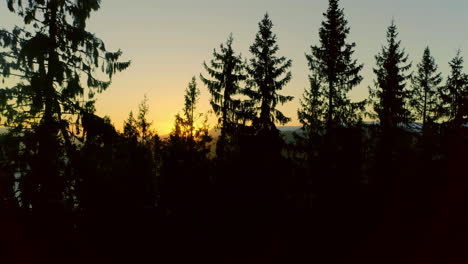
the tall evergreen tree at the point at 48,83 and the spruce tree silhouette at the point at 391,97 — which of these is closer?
the tall evergreen tree at the point at 48,83

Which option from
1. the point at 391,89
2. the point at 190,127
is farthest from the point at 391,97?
the point at 190,127

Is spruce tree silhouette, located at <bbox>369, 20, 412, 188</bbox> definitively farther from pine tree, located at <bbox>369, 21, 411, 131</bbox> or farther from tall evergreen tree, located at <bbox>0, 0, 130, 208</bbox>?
tall evergreen tree, located at <bbox>0, 0, 130, 208</bbox>

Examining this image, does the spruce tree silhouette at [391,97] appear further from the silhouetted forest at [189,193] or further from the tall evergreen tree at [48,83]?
the tall evergreen tree at [48,83]

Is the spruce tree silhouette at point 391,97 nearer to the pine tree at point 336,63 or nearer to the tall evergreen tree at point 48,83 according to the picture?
the pine tree at point 336,63

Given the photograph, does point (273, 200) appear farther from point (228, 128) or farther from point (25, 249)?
point (228, 128)

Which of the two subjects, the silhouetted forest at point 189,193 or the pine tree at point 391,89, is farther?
the pine tree at point 391,89

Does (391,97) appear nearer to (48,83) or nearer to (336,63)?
(336,63)

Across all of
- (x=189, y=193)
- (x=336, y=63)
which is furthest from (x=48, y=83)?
(x=336, y=63)

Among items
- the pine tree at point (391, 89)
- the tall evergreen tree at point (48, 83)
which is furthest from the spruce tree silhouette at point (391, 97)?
the tall evergreen tree at point (48, 83)

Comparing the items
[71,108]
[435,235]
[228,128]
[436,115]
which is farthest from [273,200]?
[436,115]

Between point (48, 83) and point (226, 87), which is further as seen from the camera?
point (226, 87)

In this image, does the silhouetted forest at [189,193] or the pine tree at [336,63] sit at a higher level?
the pine tree at [336,63]

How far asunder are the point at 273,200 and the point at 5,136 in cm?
940

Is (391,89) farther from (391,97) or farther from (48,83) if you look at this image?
(48,83)
